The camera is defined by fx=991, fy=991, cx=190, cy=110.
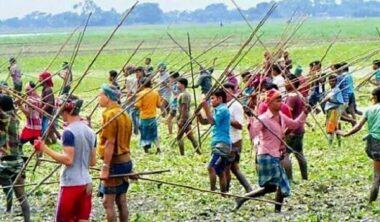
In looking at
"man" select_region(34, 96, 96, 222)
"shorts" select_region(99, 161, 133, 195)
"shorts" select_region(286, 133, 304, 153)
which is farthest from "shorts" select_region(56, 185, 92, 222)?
"shorts" select_region(286, 133, 304, 153)

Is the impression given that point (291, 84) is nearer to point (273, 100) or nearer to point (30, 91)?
point (273, 100)

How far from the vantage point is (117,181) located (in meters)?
11.3

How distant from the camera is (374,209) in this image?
1300 cm

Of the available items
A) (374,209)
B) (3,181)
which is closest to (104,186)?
(3,181)

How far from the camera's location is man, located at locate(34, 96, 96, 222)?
10.2 meters

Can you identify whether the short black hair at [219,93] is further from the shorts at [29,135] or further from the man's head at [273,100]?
the shorts at [29,135]

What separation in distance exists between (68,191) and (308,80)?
827 centimetres

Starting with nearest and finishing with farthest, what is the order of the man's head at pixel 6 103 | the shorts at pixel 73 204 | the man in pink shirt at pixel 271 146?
the shorts at pixel 73 204
the man's head at pixel 6 103
the man in pink shirt at pixel 271 146

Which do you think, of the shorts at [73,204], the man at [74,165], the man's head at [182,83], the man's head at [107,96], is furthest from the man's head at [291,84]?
the shorts at [73,204]

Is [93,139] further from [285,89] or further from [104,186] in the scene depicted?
[285,89]

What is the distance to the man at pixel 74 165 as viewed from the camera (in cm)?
1023

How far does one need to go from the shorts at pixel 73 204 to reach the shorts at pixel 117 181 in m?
0.73

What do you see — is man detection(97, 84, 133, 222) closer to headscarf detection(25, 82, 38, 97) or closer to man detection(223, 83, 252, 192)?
man detection(223, 83, 252, 192)

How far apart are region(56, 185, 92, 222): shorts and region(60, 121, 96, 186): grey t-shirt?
8 centimetres
